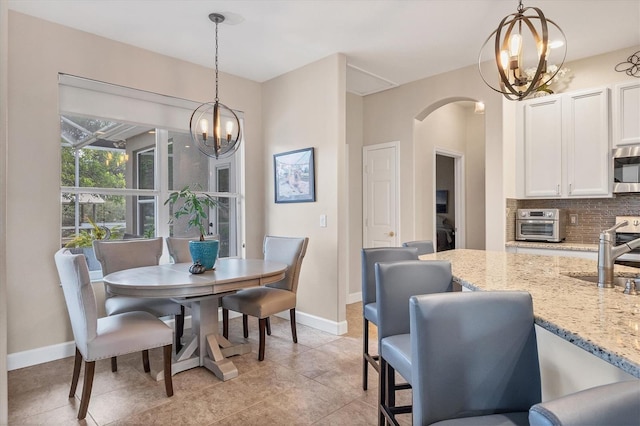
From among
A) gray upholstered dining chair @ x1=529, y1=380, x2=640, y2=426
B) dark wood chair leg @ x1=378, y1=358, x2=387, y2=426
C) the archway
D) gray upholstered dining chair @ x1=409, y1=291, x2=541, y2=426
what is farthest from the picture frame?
gray upholstered dining chair @ x1=529, y1=380, x2=640, y2=426

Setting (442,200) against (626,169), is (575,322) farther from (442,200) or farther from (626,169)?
(442,200)

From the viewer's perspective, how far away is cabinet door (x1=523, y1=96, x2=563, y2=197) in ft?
12.4

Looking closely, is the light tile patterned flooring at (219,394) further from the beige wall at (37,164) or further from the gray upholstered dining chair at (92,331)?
the beige wall at (37,164)

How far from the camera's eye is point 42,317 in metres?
3.03

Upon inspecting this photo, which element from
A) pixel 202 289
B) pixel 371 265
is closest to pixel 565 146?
pixel 371 265

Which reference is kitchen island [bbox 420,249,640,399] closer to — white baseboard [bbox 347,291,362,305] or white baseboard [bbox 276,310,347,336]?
white baseboard [bbox 276,310,347,336]

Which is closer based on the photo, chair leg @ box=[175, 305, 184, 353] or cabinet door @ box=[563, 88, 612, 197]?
chair leg @ box=[175, 305, 184, 353]

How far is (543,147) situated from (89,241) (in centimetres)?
450

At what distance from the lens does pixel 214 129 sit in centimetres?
312

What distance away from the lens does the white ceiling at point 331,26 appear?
9.25 ft

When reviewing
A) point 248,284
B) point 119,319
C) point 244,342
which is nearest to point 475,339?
point 248,284

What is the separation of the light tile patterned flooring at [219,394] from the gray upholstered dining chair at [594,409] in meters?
1.69

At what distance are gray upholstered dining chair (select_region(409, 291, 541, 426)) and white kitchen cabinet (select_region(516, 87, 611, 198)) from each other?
3.22m

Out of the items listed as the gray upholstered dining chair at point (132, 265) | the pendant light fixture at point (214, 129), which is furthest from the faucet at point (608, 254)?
the gray upholstered dining chair at point (132, 265)
